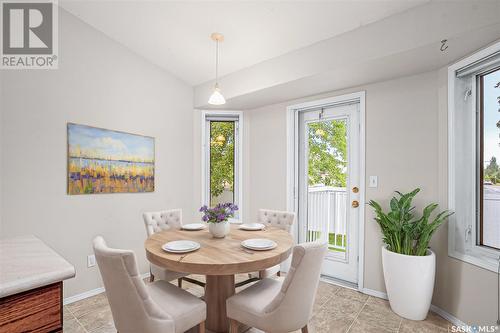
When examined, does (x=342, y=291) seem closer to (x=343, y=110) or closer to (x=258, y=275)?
(x=258, y=275)

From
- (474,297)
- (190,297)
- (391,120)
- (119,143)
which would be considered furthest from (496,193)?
(119,143)

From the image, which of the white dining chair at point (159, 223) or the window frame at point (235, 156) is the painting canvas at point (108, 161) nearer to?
the white dining chair at point (159, 223)

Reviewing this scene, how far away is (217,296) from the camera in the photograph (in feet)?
6.92

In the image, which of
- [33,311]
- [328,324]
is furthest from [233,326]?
[33,311]

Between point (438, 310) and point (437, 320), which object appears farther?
point (438, 310)

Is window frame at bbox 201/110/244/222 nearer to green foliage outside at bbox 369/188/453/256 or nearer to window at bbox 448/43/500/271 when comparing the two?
green foliage outside at bbox 369/188/453/256

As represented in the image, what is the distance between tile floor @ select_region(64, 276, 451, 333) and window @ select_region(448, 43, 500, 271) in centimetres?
76

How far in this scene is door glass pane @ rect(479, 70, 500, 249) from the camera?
209 centimetres

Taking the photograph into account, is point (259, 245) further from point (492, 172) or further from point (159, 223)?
point (492, 172)

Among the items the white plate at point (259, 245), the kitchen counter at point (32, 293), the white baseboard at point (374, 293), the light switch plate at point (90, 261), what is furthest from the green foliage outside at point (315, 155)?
the kitchen counter at point (32, 293)

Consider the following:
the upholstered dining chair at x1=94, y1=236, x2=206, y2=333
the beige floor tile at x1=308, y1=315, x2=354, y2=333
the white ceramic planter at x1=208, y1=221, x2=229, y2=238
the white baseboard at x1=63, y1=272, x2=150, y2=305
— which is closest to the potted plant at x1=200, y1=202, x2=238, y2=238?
the white ceramic planter at x1=208, y1=221, x2=229, y2=238

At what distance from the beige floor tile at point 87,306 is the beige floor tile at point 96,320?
7 cm

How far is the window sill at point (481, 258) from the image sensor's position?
1.96m

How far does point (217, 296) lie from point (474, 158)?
2.54 metres
